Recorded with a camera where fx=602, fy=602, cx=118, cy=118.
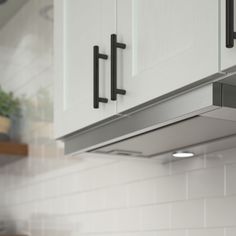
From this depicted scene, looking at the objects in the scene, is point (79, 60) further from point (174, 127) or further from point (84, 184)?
point (84, 184)

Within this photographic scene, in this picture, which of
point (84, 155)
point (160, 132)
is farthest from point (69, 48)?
point (160, 132)

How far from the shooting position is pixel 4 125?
3.24 metres

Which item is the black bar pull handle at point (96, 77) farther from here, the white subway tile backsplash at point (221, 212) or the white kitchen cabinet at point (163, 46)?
the white subway tile backsplash at point (221, 212)

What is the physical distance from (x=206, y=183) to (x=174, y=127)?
1.37 feet

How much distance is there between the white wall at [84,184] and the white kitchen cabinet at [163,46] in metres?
0.41

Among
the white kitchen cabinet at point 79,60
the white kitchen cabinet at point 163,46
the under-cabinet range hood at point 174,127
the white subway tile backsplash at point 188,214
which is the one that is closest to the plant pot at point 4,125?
the white kitchen cabinet at point 79,60

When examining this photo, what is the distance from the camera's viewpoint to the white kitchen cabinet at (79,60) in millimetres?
1617

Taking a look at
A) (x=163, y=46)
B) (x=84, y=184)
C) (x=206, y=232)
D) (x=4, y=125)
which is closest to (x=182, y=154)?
(x=206, y=232)

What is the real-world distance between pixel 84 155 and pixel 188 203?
354mm

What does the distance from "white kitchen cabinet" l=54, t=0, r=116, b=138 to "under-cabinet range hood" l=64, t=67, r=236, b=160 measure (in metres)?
0.05

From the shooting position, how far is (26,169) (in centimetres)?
314

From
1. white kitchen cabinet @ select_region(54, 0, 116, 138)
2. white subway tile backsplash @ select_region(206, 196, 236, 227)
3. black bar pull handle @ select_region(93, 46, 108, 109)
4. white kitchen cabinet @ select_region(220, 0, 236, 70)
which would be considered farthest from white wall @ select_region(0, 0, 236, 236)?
white kitchen cabinet @ select_region(220, 0, 236, 70)

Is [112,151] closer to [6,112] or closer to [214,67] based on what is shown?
[214,67]

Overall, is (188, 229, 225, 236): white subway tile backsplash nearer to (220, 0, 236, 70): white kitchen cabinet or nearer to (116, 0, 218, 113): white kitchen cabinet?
(116, 0, 218, 113): white kitchen cabinet
